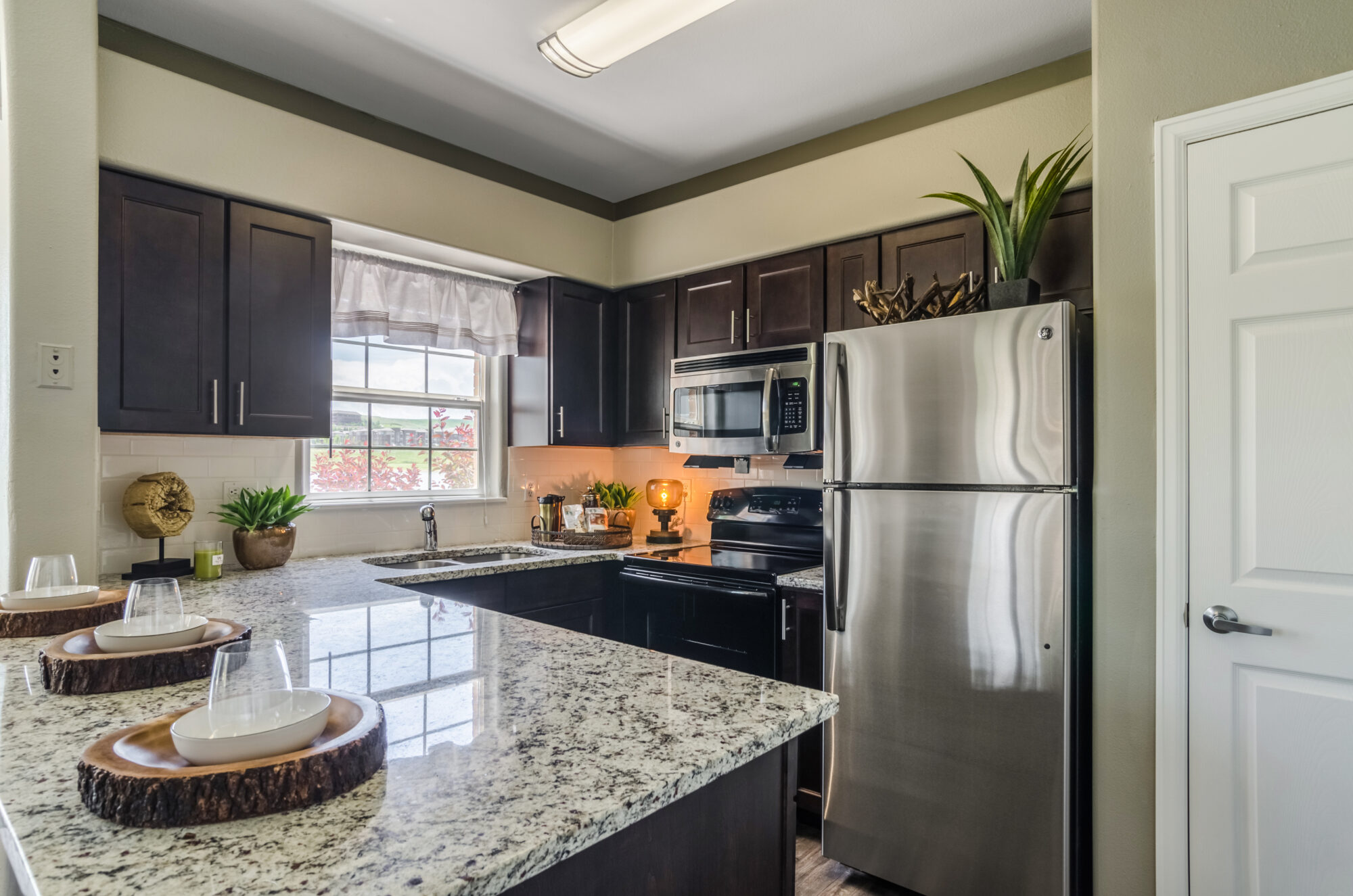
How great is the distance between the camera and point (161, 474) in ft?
8.30

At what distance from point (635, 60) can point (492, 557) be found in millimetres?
2156

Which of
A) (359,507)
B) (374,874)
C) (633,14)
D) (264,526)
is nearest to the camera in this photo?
(374,874)

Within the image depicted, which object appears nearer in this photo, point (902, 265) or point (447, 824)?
point (447, 824)

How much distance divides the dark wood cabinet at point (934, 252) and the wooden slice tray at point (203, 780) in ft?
8.06

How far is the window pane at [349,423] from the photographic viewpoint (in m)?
3.20

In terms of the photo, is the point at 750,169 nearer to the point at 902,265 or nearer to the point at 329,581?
the point at 902,265

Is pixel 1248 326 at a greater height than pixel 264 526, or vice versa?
pixel 1248 326

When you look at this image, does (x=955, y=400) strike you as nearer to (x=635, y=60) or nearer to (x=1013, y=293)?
(x=1013, y=293)

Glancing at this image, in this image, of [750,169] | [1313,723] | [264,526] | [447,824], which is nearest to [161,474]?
[264,526]

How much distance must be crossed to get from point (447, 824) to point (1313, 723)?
1820mm

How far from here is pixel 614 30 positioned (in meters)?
2.20

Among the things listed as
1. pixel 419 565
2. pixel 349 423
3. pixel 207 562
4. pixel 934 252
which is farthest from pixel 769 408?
pixel 207 562

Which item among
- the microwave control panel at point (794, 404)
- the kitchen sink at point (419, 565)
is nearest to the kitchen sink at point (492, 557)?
the kitchen sink at point (419, 565)

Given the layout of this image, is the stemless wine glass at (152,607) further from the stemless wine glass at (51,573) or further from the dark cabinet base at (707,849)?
the dark cabinet base at (707,849)
